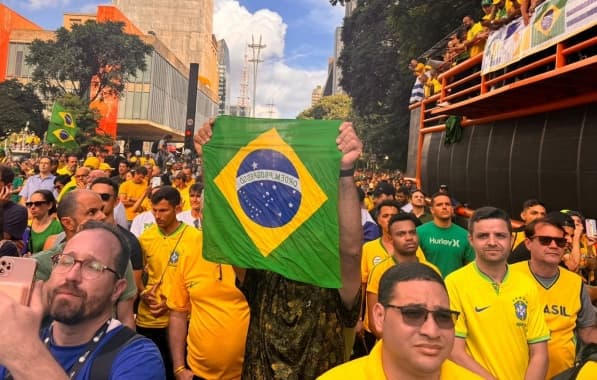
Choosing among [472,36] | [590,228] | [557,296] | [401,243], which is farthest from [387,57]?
[557,296]

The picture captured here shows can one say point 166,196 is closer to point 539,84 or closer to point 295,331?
point 295,331

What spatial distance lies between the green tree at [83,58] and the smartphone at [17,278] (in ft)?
149

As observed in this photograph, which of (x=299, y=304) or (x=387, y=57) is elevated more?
(x=387, y=57)

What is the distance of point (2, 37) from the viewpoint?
185 feet

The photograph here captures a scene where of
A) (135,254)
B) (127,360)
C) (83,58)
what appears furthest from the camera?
(83,58)

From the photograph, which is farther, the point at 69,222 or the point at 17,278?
the point at 69,222

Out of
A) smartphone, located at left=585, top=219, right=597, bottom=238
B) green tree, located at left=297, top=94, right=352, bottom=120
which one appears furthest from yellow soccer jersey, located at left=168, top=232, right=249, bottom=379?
green tree, located at left=297, top=94, right=352, bottom=120

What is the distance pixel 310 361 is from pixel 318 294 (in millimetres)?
334

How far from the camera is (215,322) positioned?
320 centimetres

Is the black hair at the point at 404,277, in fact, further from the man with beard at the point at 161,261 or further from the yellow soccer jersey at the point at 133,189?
the yellow soccer jersey at the point at 133,189

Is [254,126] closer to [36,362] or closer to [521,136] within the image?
[36,362]

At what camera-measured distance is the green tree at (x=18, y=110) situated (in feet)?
122

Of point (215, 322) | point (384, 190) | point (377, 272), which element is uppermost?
point (384, 190)

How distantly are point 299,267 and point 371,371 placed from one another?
2.82 feet
